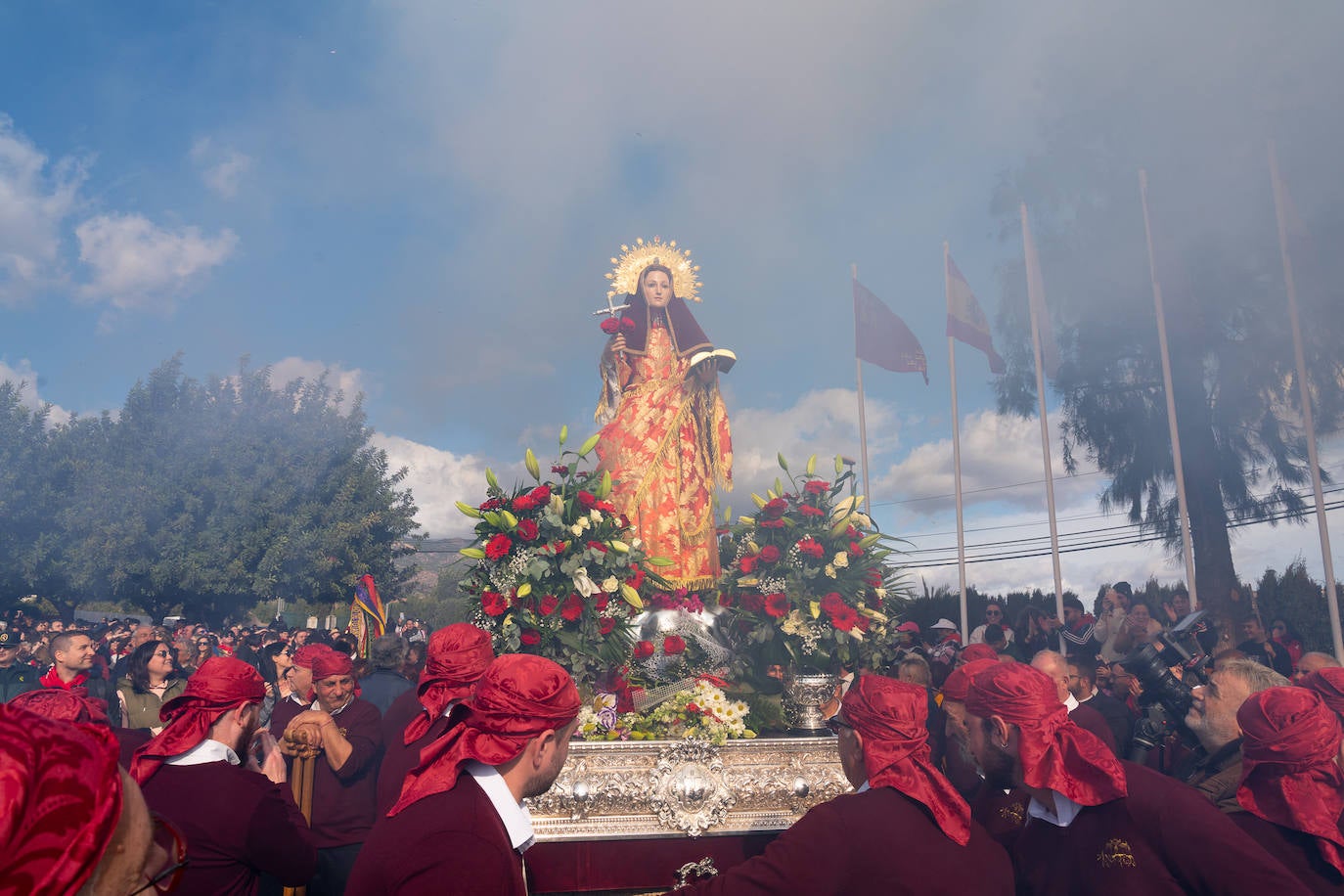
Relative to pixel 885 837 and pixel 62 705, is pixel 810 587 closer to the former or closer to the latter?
pixel 885 837

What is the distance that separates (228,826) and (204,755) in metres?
0.34

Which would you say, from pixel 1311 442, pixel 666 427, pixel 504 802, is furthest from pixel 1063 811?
pixel 1311 442

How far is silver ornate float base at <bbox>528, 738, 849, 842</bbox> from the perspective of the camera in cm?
607

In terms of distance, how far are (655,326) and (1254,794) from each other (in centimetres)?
908

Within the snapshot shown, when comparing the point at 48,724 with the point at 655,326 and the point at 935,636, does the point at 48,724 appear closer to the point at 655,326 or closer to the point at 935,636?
the point at 655,326

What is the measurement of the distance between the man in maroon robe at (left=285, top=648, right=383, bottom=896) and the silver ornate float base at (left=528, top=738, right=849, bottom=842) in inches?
54.9

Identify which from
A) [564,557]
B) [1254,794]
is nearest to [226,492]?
[564,557]

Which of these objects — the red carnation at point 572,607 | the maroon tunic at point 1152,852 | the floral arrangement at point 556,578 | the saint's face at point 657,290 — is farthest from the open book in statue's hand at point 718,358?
the maroon tunic at point 1152,852

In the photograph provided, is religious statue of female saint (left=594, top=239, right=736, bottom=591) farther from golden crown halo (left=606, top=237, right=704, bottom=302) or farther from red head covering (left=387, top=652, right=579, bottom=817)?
red head covering (left=387, top=652, right=579, bottom=817)

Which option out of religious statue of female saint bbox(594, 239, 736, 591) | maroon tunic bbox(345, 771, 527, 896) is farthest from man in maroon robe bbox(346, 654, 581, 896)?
religious statue of female saint bbox(594, 239, 736, 591)

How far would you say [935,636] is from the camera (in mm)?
15594

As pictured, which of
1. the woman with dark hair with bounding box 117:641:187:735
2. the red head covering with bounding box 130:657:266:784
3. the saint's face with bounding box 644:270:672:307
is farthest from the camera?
the saint's face with bounding box 644:270:672:307

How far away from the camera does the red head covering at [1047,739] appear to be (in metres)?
2.88

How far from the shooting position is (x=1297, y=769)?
121 inches
